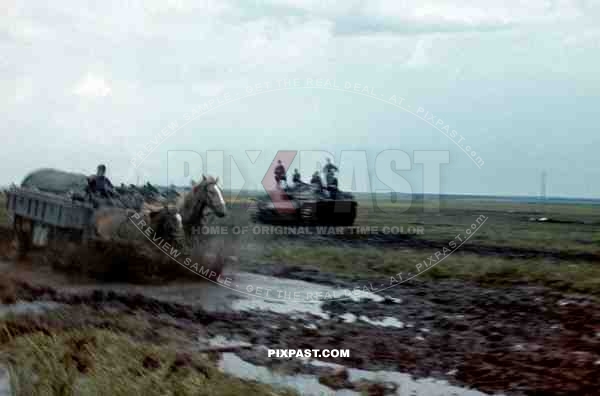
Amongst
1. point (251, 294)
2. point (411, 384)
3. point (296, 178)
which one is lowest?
point (411, 384)

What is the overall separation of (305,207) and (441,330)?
391 cm

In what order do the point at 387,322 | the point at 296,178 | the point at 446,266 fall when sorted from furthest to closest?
the point at 446,266
the point at 296,178
the point at 387,322

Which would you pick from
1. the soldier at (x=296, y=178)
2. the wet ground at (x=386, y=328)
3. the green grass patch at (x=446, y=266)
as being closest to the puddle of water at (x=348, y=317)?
the wet ground at (x=386, y=328)

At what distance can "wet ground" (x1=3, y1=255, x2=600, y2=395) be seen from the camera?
8039 mm

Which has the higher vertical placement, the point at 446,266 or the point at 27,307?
the point at 446,266

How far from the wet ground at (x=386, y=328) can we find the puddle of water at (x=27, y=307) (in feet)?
0.98

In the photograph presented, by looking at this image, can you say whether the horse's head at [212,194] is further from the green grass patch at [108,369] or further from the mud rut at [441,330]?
the green grass patch at [108,369]

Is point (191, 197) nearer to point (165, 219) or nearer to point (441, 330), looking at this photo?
point (165, 219)

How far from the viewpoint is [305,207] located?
13133 mm

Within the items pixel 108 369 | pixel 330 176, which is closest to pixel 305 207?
pixel 330 176

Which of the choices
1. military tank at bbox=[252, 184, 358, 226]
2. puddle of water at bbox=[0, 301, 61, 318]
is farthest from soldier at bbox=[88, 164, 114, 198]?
military tank at bbox=[252, 184, 358, 226]

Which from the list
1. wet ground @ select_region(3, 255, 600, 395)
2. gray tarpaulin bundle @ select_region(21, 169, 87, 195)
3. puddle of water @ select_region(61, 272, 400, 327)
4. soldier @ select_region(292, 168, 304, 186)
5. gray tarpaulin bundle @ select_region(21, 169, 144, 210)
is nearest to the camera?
wet ground @ select_region(3, 255, 600, 395)

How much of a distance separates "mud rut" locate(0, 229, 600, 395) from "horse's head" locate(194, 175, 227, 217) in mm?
1413

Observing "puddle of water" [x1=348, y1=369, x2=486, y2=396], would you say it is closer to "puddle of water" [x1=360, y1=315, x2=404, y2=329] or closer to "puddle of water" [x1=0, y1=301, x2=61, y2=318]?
"puddle of water" [x1=360, y1=315, x2=404, y2=329]
